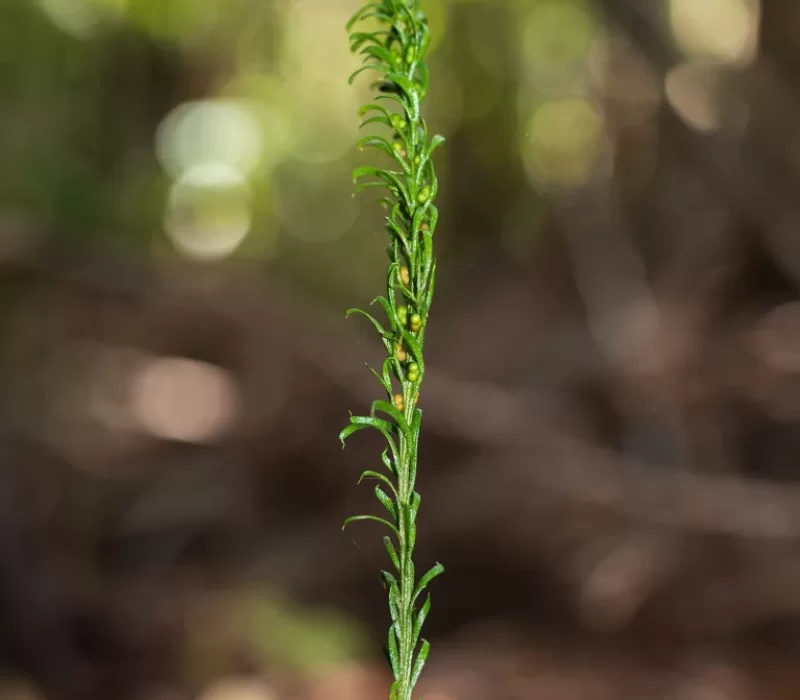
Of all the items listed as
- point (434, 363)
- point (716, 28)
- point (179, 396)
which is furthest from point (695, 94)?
point (179, 396)

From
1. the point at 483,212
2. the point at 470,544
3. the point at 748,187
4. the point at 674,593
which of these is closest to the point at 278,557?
the point at 470,544

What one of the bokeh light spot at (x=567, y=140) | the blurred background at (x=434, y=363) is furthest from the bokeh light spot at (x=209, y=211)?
the bokeh light spot at (x=567, y=140)

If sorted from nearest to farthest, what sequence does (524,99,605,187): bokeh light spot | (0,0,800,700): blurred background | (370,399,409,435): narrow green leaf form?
(370,399,409,435): narrow green leaf
(0,0,800,700): blurred background
(524,99,605,187): bokeh light spot

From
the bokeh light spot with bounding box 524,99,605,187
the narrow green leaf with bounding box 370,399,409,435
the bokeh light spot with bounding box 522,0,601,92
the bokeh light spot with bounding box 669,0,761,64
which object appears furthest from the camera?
the bokeh light spot with bounding box 524,99,605,187

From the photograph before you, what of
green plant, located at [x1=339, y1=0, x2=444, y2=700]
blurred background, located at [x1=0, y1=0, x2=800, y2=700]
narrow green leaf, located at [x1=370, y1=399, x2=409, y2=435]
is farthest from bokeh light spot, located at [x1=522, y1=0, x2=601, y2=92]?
narrow green leaf, located at [x1=370, y1=399, x2=409, y2=435]

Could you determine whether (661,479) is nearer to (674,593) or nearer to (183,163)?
(674,593)

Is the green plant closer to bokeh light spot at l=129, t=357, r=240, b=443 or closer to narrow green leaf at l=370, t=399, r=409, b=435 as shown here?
narrow green leaf at l=370, t=399, r=409, b=435

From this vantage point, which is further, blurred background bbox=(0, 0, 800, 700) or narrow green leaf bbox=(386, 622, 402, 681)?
blurred background bbox=(0, 0, 800, 700)

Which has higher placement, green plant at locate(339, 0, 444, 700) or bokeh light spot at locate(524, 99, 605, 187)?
bokeh light spot at locate(524, 99, 605, 187)

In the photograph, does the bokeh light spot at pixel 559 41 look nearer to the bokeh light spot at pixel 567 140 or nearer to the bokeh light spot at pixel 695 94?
the bokeh light spot at pixel 567 140
